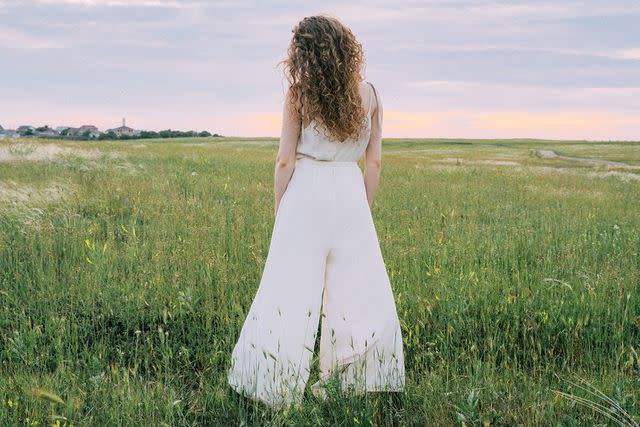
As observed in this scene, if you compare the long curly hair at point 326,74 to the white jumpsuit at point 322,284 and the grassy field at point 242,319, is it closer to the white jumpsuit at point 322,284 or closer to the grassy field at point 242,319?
the white jumpsuit at point 322,284

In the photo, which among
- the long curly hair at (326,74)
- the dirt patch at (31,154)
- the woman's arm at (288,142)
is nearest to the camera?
the long curly hair at (326,74)

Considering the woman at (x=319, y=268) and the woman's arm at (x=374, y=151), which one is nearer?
the woman at (x=319, y=268)

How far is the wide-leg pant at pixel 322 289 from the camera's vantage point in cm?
373

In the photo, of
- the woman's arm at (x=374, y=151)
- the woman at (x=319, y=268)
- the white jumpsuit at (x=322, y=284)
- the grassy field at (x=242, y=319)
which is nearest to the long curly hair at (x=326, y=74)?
the woman at (x=319, y=268)

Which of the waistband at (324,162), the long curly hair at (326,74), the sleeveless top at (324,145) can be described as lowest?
the waistband at (324,162)

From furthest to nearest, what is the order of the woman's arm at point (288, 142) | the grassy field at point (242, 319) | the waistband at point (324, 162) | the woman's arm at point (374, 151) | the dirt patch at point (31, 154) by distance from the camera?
the dirt patch at point (31, 154) < the woman's arm at point (374, 151) < the waistband at point (324, 162) < the woman's arm at point (288, 142) < the grassy field at point (242, 319)

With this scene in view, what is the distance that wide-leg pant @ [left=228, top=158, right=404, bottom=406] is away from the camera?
373 cm

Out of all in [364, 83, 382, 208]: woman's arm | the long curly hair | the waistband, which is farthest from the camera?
[364, 83, 382, 208]: woman's arm

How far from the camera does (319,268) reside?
12.4ft

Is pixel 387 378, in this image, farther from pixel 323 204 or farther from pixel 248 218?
pixel 248 218

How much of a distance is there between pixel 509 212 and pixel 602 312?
6.68 meters

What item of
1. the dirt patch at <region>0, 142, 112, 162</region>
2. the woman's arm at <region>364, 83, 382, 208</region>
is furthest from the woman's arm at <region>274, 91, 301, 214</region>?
the dirt patch at <region>0, 142, 112, 162</region>

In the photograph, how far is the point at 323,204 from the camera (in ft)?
12.2

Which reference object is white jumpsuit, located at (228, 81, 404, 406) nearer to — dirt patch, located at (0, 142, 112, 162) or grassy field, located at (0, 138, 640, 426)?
grassy field, located at (0, 138, 640, 426)
